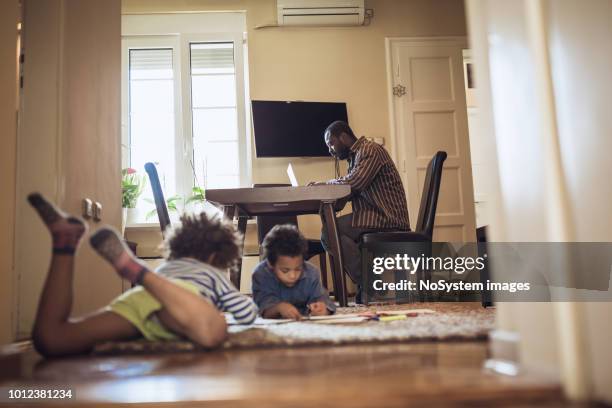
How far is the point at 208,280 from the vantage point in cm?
151

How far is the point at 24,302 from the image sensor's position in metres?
1.74

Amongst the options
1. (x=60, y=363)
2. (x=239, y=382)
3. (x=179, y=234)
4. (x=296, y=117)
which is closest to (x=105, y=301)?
(x=179, y=234)

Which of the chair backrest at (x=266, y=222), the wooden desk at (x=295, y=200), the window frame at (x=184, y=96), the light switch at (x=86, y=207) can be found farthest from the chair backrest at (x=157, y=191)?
the window frame at (x=184, y=96)

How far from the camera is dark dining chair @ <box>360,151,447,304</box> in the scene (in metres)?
3.16

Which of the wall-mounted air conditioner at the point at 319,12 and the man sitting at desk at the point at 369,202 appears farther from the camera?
the wall-mounted air conditioner at the point at 319,12

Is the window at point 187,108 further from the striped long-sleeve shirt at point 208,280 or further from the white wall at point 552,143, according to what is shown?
the white wall at point 552,143

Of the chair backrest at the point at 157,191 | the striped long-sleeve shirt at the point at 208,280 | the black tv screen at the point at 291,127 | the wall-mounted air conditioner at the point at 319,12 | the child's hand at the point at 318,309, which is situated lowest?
the child's hand at the point at 318,309

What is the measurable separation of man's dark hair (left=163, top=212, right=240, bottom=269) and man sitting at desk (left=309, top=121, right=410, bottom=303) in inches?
68.8

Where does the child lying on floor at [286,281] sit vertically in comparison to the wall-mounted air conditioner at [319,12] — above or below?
below

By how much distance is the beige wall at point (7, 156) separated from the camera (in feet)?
5.50

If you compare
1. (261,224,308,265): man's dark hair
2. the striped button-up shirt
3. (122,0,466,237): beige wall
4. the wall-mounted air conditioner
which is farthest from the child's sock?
the wall-mounted air conditioner

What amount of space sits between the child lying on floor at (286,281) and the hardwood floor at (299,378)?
801mm

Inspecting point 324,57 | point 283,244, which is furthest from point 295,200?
point 324,57

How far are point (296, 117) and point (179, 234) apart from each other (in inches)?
134
